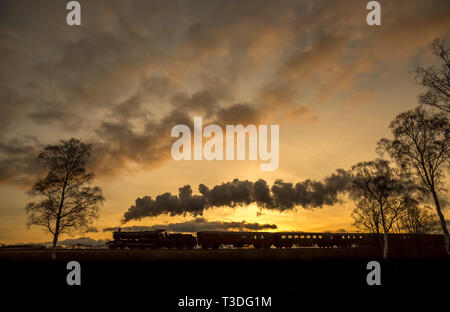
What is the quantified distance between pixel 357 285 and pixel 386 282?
1.89m

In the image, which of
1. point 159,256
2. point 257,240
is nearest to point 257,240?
point 257,240

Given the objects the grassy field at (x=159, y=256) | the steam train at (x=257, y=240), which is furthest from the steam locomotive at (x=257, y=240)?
the grassy field at (x=159, y=256)

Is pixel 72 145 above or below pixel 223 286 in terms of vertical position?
above

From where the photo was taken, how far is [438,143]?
76.3ft

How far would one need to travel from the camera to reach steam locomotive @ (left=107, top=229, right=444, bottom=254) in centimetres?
4103

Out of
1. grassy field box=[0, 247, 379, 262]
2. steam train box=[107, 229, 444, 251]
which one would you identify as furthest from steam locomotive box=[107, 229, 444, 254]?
grassy field box=[0, 247, 379, 262]

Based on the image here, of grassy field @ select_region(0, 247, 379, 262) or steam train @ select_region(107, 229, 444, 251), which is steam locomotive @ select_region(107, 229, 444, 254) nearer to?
steam train @ select_region(107, 229, 444, 251)

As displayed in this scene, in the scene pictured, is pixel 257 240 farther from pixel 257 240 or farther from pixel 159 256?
pixel 159 256

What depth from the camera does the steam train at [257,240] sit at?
135 feet

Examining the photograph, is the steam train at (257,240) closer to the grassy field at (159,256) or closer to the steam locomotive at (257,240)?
the steam locomotive at (257,240)

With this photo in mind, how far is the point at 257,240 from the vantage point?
46.7m
